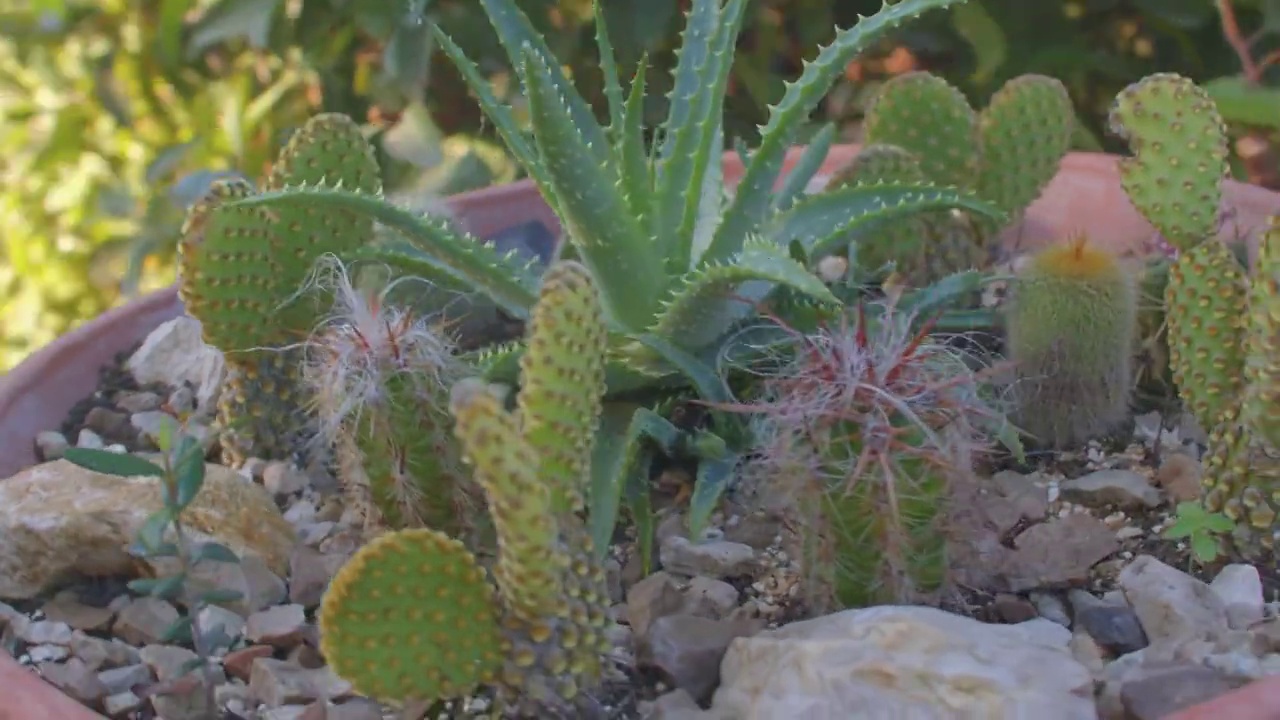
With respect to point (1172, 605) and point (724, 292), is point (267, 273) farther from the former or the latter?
point (1172, 605)

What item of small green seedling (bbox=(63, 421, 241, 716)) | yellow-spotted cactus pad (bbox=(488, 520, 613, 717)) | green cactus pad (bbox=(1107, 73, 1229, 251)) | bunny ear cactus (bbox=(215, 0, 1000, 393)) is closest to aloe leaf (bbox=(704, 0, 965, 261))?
bunny ear cactus (bbox=(215, 0, 1000, 393))

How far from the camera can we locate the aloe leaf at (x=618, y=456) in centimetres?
113

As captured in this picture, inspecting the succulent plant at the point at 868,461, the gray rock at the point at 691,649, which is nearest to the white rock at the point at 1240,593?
the succulent plant at the point at 868,461

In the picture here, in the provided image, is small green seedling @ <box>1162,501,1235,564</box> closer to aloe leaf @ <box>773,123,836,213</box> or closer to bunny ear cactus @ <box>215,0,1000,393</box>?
bunny ear cactus @ <box>215,0,1000,393</box>

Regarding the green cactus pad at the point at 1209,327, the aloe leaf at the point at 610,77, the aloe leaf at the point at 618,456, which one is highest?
the aloe leaf at the point at 610,77

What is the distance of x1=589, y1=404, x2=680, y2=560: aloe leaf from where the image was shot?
113 cm

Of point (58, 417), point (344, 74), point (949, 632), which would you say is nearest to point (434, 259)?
point (58, 417)

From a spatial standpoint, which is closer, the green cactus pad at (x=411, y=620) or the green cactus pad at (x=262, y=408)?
the green cactus pad at (x=411, y=620)

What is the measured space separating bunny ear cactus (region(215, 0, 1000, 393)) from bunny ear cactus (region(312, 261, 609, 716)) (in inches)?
11.0

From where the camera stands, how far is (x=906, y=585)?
1080 mm

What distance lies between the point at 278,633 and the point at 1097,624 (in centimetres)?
67

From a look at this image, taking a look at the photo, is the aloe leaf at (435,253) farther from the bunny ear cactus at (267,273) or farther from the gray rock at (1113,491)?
the gray rock at (1113,491)

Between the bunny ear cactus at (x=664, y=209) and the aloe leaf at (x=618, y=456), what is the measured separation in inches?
1.9

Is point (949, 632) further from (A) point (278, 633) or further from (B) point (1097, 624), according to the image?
(A) point (278, 633)
